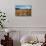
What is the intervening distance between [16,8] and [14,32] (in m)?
0.72

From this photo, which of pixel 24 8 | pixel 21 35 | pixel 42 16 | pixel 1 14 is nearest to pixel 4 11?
pixel 1 14

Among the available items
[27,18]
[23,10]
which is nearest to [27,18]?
[27,18]

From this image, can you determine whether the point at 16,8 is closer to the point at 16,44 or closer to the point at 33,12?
the point at 33,12

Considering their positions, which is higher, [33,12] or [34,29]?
[33,12]

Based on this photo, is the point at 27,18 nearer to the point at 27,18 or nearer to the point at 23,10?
the point at 27,18

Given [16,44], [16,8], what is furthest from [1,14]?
[16,44]

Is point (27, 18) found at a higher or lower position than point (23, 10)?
lower

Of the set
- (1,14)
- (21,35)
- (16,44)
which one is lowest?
(16,44)

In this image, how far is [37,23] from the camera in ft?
14.3

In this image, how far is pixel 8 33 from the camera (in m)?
4.16

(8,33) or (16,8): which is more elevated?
(16,8)

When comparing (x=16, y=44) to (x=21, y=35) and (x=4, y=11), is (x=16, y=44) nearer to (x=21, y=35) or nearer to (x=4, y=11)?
(x=21, y=35)

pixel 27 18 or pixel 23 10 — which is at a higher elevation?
pixel 23 10

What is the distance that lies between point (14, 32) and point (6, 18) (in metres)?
0.48
